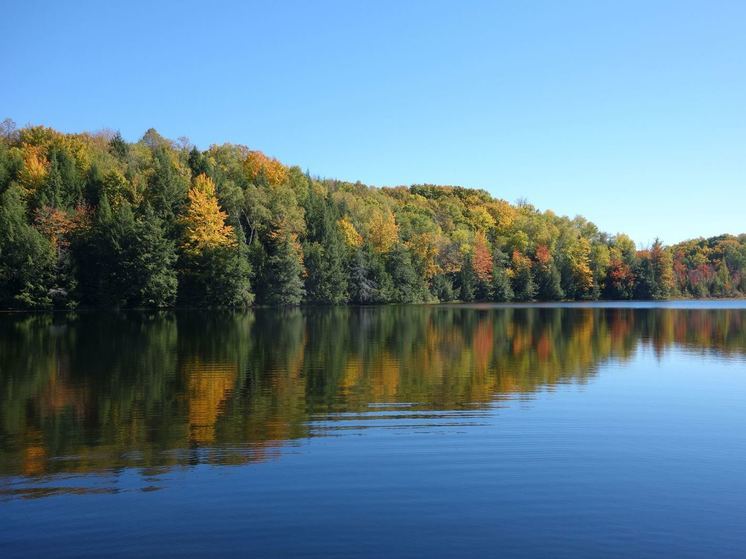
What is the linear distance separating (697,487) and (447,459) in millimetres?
3805

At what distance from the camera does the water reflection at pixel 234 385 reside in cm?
1127

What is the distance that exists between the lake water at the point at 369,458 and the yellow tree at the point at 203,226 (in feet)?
152

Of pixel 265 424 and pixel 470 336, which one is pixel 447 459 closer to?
pixel 265 424

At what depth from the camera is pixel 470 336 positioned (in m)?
35.6

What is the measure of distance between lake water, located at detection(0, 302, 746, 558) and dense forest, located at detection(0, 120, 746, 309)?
142 ft

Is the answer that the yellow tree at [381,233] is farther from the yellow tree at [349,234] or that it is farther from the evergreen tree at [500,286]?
the evergreen tree at [500,286]

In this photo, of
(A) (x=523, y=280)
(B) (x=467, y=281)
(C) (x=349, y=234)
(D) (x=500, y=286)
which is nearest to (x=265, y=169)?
(C) (x=349, y=234)

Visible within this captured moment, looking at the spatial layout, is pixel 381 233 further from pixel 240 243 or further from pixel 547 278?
pixel 547 278

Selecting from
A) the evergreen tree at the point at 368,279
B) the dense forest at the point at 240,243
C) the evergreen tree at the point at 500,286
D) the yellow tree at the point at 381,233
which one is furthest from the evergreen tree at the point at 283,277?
the evergreen tree at the point at 500,286

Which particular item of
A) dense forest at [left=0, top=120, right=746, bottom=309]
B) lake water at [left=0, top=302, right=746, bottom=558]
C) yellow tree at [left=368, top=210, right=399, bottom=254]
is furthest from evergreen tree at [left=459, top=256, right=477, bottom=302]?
lake water at [left=0, top=302, right=746, bottom=558]

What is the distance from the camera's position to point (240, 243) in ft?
233

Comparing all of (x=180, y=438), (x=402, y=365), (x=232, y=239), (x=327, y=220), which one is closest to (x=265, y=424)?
(x=180, y=438)

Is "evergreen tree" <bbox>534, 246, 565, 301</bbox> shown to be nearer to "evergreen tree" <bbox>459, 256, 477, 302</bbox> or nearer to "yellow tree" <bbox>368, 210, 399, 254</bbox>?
"evergreen tree" <bbox>459, 256, 477, 302</bbox>

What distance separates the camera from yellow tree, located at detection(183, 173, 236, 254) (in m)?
69.1
